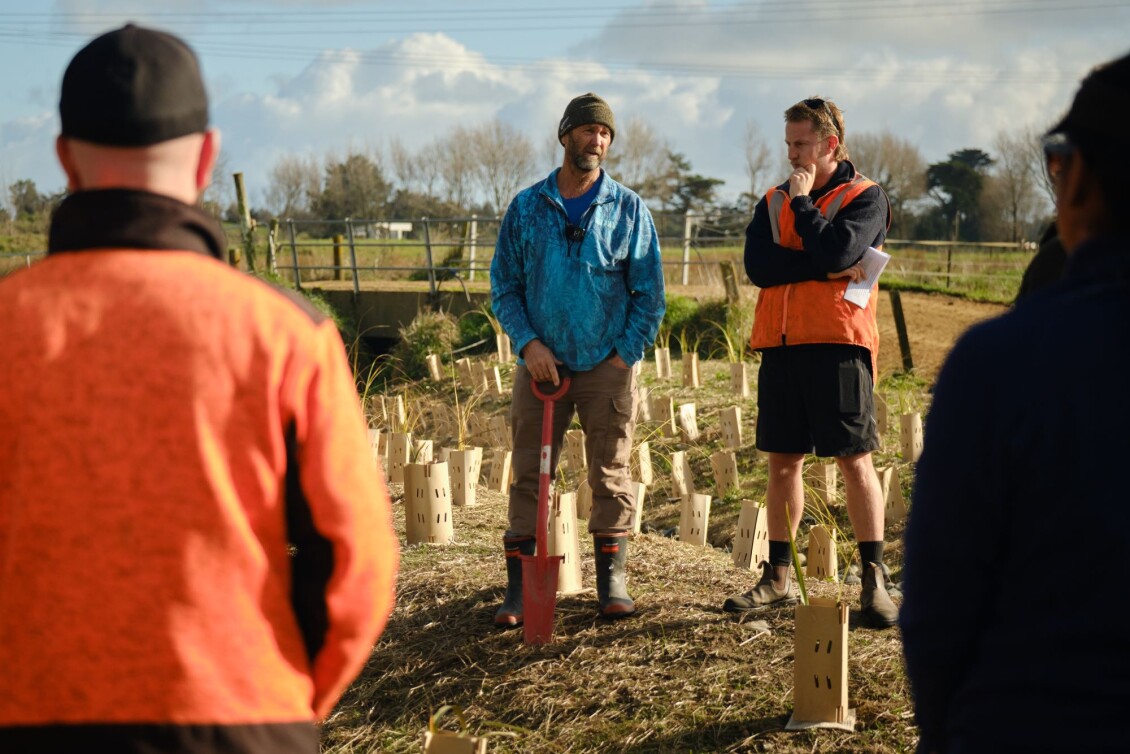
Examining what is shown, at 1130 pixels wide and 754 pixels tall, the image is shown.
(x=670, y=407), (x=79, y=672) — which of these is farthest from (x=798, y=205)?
(x=670, y=407)

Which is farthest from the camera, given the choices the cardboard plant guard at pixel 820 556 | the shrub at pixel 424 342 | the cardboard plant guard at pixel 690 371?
the shrub at pixel 424 342

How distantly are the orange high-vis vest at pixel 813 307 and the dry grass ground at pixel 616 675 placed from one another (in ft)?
3.37

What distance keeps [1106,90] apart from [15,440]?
1.52 meters

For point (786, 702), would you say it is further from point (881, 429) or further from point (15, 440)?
point (881, 429)

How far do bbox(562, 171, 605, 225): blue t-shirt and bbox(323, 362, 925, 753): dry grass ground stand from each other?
1502 millimetres

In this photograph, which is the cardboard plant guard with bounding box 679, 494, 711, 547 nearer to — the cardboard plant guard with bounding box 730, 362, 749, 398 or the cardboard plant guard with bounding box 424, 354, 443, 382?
the cardboard plant guard with bounding box 730, 362, 749, 398

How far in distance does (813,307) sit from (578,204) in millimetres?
941

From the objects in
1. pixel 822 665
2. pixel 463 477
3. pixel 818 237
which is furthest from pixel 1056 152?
pixel 463 477

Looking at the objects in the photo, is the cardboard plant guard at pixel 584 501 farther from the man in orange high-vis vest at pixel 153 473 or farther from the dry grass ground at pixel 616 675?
the man in orange high-vis vest at pixel 153 473

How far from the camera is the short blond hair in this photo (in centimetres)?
433

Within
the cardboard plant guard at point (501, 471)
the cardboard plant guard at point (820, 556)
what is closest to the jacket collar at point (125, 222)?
the cardboard plant guard at point (820, 556)

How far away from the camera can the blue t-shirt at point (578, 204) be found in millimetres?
4465

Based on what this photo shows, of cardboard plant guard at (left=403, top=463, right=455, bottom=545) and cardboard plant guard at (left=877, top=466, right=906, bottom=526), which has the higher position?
cardboard plant guard at (left=403, top=463, right=455, bottom=545)

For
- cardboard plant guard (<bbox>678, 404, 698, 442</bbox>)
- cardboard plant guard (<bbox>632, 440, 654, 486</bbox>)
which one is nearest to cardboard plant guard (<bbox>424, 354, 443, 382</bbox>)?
cardboard plant guard (<bbox>678, 404, 698, 442</bbox>)
